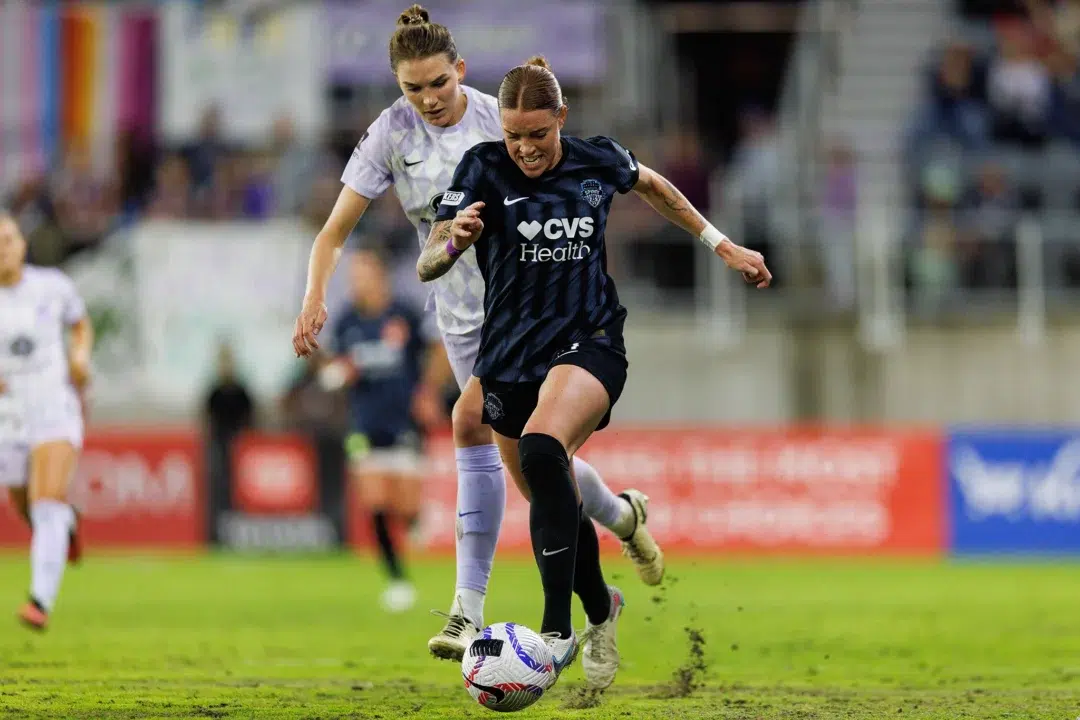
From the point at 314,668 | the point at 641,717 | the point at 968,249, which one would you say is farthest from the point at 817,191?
the point at 641,717

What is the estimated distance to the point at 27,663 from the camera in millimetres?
9453

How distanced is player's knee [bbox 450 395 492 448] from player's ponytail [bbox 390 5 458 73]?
1.45 meters

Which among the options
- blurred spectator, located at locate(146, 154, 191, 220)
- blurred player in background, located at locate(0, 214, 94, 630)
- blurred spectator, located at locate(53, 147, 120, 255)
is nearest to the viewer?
blurred player in background, located at locate(0, 214, 94, 630)

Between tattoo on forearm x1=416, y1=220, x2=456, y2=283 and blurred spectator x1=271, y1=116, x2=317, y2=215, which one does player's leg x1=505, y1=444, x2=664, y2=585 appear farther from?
blurred spectator x1=271, y1=116, x2=317, y2=215

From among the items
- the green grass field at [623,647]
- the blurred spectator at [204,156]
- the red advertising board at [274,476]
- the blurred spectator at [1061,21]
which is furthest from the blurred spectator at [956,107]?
the blurred spectator at [204,156]

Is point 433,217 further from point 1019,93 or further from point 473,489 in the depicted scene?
point 1019,93

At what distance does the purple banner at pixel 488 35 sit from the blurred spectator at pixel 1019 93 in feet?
15.6

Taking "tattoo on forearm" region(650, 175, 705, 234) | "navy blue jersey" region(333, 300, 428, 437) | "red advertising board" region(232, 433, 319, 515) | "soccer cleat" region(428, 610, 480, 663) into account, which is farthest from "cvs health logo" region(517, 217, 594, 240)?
"red advertising board" region(232, 433, 319, 515)

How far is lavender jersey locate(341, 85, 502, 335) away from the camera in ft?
25.6

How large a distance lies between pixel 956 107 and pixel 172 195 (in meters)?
9.19

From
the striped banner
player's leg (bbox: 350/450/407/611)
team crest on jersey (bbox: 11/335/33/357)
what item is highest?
the striped banner

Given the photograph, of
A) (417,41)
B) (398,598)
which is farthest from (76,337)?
(417,41)

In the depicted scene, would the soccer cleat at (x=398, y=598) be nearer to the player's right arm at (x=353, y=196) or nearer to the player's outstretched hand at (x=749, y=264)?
the player's right arm at (x=353, y=196)

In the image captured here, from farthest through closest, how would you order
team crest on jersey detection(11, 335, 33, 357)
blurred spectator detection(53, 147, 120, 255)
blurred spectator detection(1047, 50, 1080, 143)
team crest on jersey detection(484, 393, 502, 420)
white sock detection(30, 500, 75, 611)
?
blurred spectator detection(1047, 50, 1080, 143) < blurred spectator detection(53, 147, 120, 255) < team crest on jersey detection(11, 335, 33, 357) < white sock detection(30, 500, 75, 611) < team crest on jersey detection(484, 393, 502, 420)
